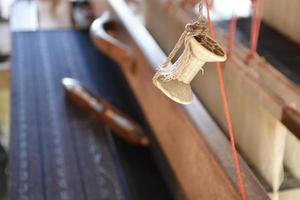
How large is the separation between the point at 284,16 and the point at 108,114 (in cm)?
68

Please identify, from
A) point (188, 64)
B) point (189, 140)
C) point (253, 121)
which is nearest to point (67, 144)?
point (189, 140)

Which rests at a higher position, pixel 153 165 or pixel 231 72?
pixel 231 72

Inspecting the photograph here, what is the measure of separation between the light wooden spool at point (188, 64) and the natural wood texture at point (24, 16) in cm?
226

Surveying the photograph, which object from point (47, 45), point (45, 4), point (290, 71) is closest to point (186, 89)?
point (290, 71)

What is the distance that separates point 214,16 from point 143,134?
0.46m

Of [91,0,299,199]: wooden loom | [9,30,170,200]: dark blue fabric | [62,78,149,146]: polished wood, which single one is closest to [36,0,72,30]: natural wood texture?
[9,30,170,200]: dark blue fabric

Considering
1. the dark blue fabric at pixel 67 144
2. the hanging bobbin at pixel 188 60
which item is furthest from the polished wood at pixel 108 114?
the hanging bobbin at pixel 188 60

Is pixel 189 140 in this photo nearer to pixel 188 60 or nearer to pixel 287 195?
pixel 287 195

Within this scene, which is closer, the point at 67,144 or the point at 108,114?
the point at 67,144

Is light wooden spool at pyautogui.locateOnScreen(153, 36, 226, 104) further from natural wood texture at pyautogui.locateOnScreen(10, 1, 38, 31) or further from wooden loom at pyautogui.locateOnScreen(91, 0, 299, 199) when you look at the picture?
natural wood texture at pyautogui.locateOnScreen(10, 1, 38, 31)

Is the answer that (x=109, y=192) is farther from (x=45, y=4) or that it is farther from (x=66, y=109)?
(x=45, y=4)

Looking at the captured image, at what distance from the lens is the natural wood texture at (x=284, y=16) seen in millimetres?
1282

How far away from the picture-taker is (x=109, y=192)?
4.39ft

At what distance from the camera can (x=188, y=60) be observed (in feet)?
2.08
